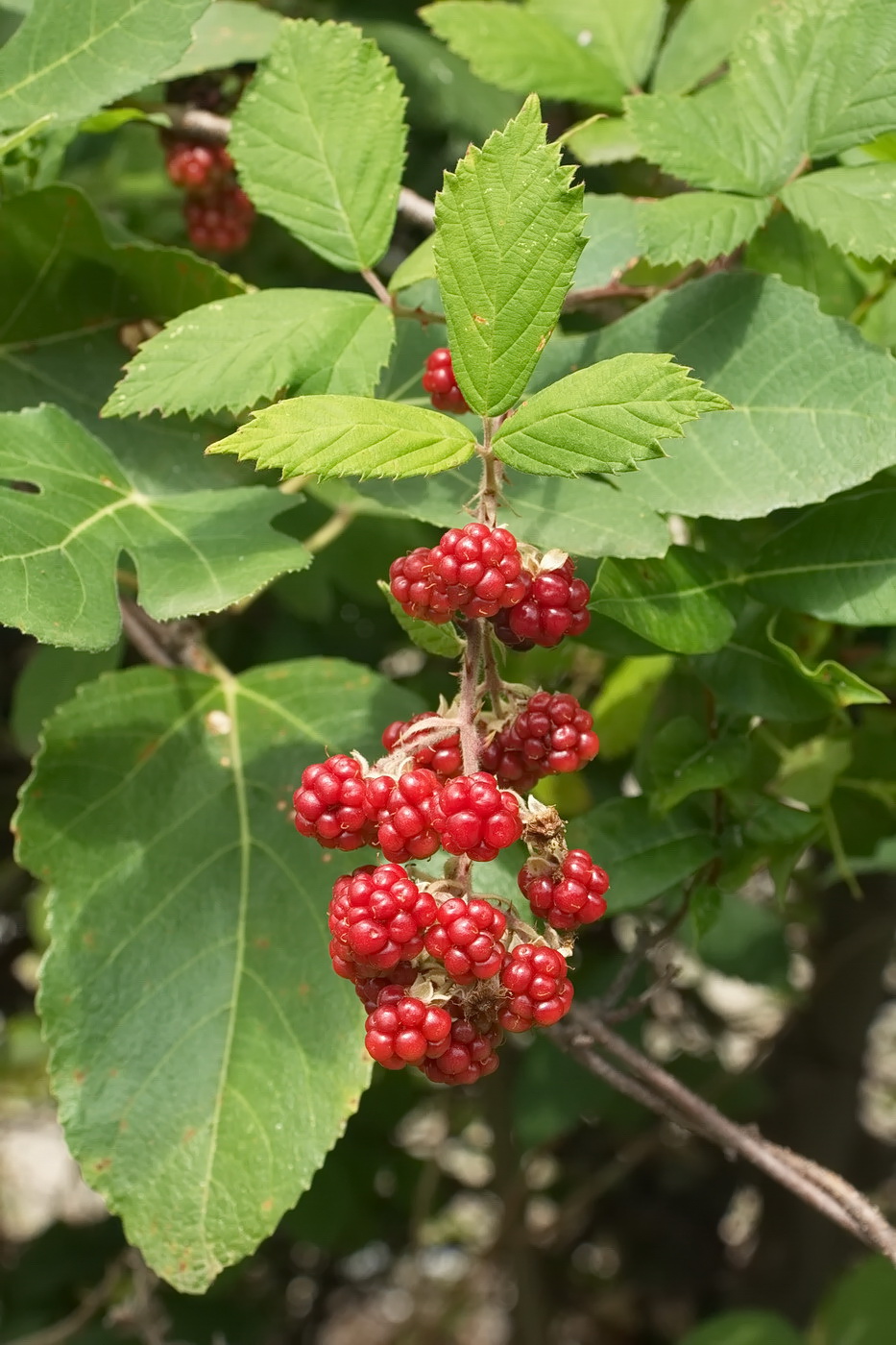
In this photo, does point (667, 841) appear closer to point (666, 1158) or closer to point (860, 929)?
point (860, 929)

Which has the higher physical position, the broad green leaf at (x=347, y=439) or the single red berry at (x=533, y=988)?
the broad green leaf at (x=347, y=439)

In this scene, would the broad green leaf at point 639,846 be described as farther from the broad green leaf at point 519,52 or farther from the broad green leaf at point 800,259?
the broad green leaf at point 519,52

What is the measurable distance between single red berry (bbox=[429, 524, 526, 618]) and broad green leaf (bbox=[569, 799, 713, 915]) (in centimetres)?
44

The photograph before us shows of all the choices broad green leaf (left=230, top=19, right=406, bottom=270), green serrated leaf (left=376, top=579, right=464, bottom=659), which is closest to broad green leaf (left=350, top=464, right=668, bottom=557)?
green serrated leaf (left=376, top=579, right=464, bottom=659)

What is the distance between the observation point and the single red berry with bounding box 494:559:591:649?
32.9 inches

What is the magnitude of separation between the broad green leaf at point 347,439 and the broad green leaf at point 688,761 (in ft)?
1.36

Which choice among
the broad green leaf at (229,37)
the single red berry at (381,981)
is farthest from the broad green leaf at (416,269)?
the single red berry at (381,981)

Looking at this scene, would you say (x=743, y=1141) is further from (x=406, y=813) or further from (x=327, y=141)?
(x=327, y=141)

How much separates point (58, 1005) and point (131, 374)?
549 mm

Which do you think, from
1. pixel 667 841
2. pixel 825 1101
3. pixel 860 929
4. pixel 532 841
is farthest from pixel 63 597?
pixel 825 1101

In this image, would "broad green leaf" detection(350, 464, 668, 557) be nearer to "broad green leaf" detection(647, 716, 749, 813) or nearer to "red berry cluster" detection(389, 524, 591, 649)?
"red berry cluster" detection(389, 524, 591, 649)

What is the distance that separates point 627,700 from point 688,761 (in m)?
0.28

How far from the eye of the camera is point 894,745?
1255mm

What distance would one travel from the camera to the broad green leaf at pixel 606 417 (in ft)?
2.59
